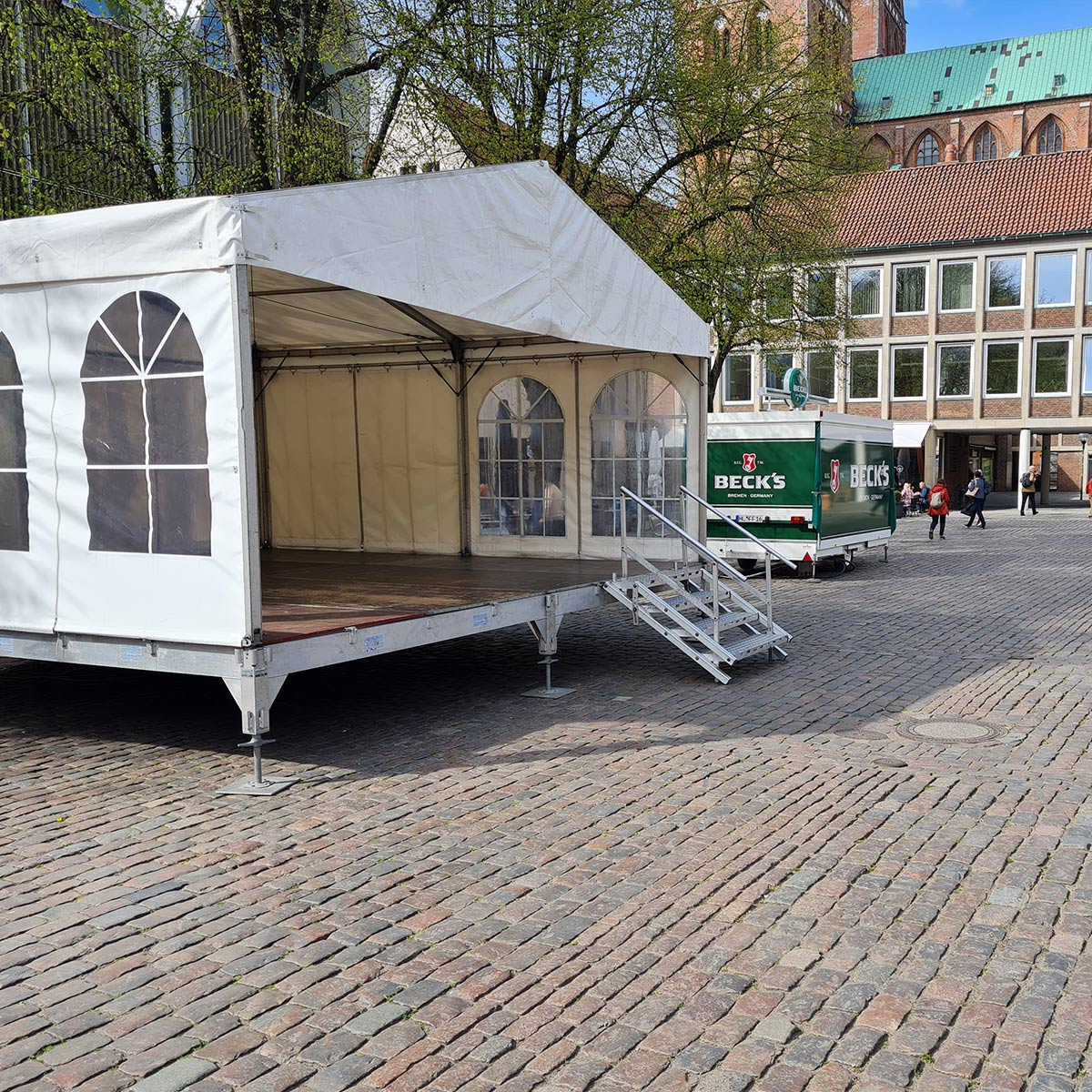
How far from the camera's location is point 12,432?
335 inches

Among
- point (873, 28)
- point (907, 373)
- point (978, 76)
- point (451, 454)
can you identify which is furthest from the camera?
point (873, 28)

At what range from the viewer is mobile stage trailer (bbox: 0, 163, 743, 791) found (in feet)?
24.4

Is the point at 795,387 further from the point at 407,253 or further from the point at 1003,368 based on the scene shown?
the point at 1003,368

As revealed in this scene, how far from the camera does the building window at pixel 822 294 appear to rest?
25.4m

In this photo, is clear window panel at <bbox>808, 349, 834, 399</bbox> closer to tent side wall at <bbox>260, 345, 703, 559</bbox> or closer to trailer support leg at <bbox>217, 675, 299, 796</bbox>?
tent side wall at <bbox>260, 345, 703, 559</bbox>

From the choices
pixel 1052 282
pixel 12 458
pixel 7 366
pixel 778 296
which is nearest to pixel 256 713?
pixel 12 458

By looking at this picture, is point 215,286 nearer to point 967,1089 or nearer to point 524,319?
point 524,319

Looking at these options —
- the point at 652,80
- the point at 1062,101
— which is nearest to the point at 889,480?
the point at 652,80

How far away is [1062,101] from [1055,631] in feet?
234

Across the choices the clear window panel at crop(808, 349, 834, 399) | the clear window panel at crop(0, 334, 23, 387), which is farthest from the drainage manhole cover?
the clear window panel at crop(808, 349, 834, 399)

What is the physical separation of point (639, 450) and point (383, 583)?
375 cm

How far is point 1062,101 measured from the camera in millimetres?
74062

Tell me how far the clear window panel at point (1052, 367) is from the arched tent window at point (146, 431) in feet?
156

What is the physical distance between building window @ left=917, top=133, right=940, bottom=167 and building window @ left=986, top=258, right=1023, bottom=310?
105 ft
